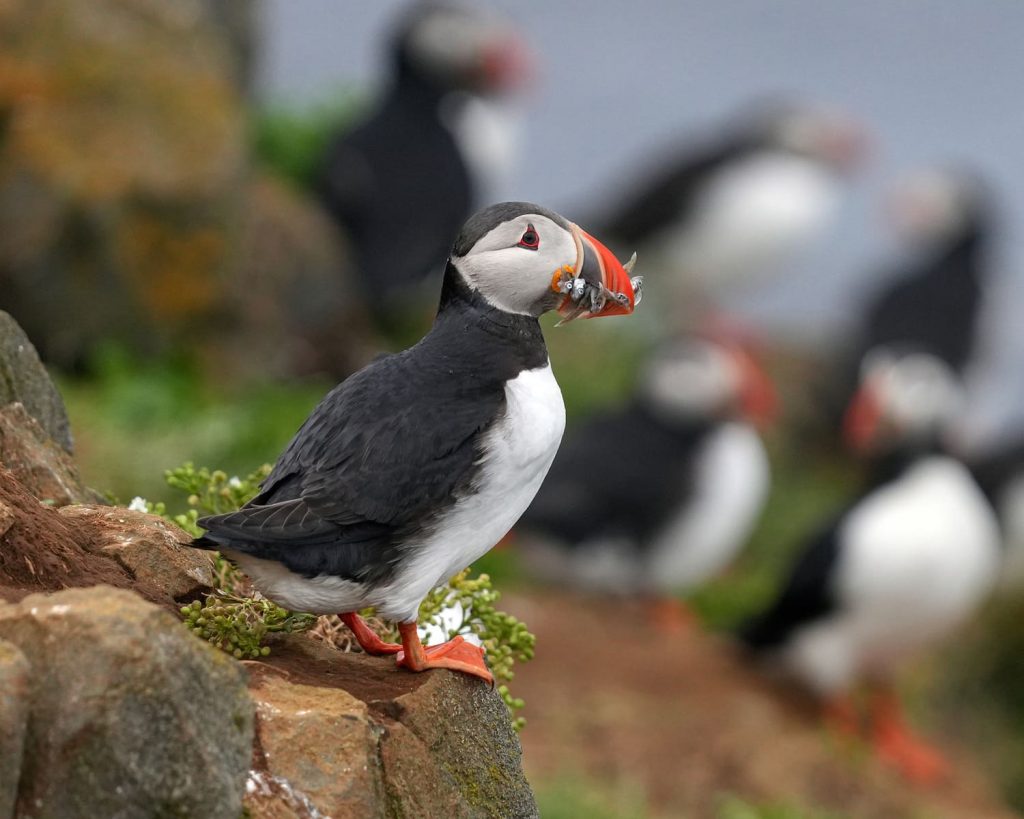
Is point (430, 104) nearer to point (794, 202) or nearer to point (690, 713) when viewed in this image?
point (794, 202)

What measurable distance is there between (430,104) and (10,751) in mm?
10079

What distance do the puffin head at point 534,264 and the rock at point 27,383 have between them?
106 cm

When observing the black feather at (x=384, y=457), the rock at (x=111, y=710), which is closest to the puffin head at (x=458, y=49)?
the black feather at (x=384, y=457)

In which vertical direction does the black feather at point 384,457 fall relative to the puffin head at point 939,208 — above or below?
below

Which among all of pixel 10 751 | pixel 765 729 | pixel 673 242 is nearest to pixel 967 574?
pixel 765 729

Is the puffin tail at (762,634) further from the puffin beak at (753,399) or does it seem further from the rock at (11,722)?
the rock at (11,722)

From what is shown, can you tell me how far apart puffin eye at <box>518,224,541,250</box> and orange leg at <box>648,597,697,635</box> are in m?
6.42

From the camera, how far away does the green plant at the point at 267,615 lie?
3322 mm

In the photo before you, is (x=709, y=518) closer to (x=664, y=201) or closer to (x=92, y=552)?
(x=664, y=201)

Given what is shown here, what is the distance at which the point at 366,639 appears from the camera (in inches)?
142

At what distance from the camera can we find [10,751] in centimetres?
252

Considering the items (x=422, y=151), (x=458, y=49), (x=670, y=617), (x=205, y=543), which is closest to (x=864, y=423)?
(x=670, y=617)

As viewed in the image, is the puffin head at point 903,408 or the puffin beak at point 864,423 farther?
the puffin beak at point 864,423

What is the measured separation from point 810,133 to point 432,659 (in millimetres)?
11302
